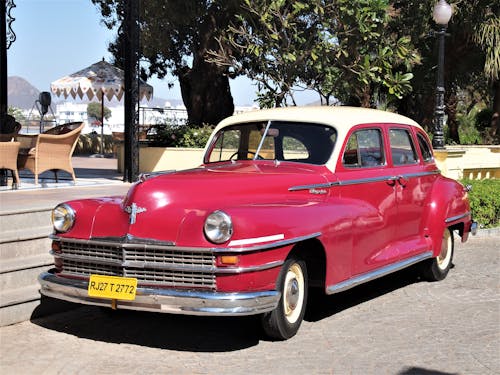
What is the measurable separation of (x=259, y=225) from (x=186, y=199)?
0.64 meters

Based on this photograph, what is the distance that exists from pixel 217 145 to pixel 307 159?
1.11 meters

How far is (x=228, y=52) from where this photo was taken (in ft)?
55.1

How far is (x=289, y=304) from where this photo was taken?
518 cm

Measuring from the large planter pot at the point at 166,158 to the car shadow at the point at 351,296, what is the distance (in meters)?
7.11

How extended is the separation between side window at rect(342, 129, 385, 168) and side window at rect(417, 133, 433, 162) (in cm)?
99

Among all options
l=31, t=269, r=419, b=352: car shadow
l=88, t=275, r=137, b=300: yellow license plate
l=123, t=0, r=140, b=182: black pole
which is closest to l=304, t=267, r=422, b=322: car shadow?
l=31, t=269, r=419, b=352: car shadow

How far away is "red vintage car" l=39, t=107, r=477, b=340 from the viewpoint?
4629mm

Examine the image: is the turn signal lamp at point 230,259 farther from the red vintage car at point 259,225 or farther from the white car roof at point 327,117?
the white car roof at point 327,117

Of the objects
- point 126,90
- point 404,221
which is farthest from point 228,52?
point 404,221

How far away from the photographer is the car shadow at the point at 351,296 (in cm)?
616

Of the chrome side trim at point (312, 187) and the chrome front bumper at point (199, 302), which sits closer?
the chrome front bumper at point (199, 302)

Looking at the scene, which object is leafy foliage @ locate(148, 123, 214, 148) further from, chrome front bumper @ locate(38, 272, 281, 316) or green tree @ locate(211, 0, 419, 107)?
chrome front bumper @ locate(38, 272, 281, 316)

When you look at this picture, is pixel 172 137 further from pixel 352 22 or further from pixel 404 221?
pixel 404 221

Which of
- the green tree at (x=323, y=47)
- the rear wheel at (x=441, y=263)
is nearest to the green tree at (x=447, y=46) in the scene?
the green tree at (x=323, y=47)
